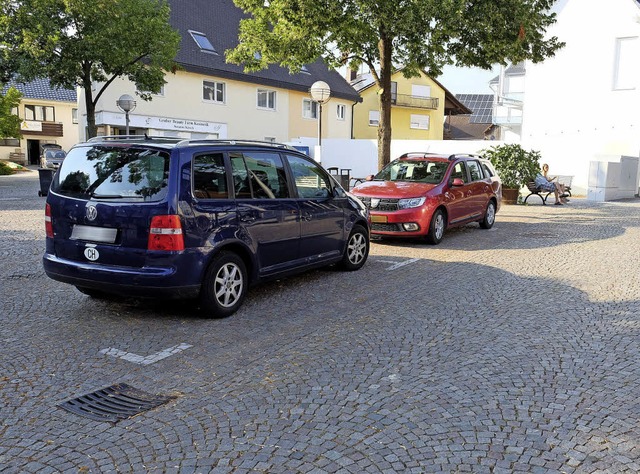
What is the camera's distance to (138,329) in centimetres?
574

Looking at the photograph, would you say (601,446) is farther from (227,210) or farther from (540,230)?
(540,230)

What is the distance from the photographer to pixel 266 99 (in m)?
39.8

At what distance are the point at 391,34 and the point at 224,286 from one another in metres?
10.8

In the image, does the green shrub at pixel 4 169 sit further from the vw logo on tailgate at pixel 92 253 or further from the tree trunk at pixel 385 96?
the vw logo on tailgate at pixel 92 253

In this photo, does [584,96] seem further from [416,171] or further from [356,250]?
[356,250]

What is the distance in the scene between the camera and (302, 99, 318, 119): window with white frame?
42681 mm

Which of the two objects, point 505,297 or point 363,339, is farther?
point 505,297

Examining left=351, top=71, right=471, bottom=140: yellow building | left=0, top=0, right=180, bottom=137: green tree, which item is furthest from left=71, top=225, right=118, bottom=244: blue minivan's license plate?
left=351, top=71, right=471, bottom=140: yellow building

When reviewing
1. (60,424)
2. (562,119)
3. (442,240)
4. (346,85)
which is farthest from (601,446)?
(346,85)

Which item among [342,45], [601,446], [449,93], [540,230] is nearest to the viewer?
[601,446]

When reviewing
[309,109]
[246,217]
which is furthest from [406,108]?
[246,217]

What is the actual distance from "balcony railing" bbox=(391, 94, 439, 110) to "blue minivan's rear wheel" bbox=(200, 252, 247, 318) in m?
49.0

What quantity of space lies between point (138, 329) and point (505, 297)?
13.9ft

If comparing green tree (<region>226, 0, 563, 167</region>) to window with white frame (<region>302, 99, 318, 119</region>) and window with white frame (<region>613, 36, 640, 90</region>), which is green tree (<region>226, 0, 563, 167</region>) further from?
window with white frame (<region>302, 99, 318, 119</region>)
